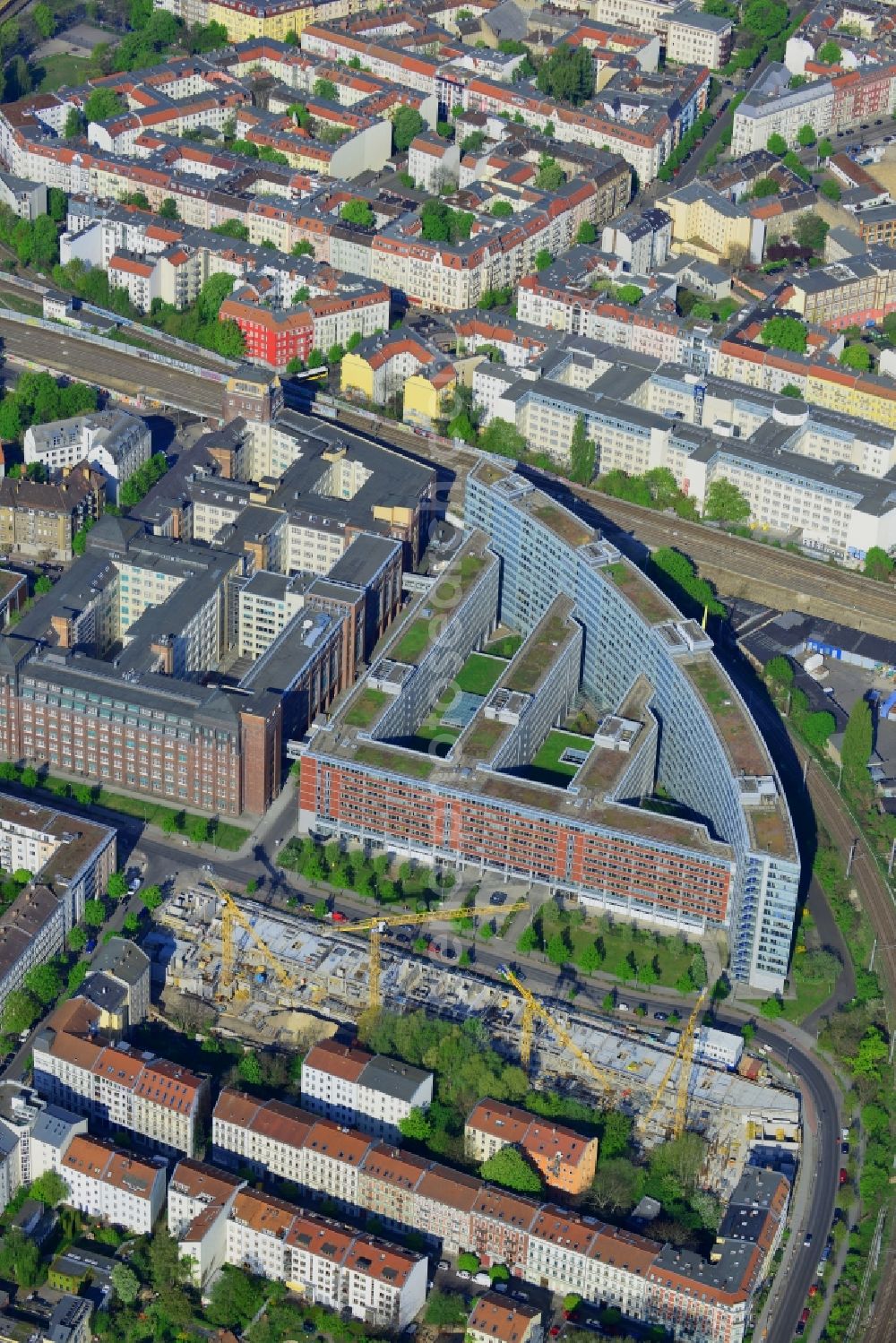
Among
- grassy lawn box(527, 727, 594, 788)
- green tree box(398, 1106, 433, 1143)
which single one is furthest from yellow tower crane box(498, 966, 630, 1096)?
grassy lawn box(527, 727, 594, 788)

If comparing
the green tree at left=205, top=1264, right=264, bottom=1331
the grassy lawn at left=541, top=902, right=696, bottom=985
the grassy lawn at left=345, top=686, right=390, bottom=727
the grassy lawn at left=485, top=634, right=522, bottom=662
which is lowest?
the green tree at left=205, top=1264, right=264, bottom=1331

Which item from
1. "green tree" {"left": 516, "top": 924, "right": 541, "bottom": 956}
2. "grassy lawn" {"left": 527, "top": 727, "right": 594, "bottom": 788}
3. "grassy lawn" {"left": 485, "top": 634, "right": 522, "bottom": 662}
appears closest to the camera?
"green tree" {"left": 516, "top": 924, "right": 541, "bottom": 956}

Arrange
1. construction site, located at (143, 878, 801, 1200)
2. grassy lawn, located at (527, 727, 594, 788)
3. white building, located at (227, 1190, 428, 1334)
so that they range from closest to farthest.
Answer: white building, located at (227, 1190, 428, 1334) < construction site, located at (143, 878, 801, 1200) < grassy lawn, located at (527, 727, 594, 788)

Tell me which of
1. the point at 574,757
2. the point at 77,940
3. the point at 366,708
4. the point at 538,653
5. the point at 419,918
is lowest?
the point at 77,940

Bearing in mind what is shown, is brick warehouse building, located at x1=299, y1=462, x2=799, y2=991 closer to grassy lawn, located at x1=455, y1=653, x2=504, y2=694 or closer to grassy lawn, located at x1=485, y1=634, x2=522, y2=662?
grassy lawn, located at x1=455, y1=653, x2=504, y2=694

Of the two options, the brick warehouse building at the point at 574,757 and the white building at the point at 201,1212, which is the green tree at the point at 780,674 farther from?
the white building at the point at 201,1212

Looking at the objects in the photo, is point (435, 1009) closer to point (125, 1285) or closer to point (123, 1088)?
point (123, 1088)

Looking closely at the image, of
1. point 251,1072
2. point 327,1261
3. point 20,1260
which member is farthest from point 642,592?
point 20,1260

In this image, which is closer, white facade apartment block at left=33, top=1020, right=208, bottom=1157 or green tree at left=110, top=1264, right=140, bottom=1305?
green tree at left=110, top=1264, right=140, bottom=1305
